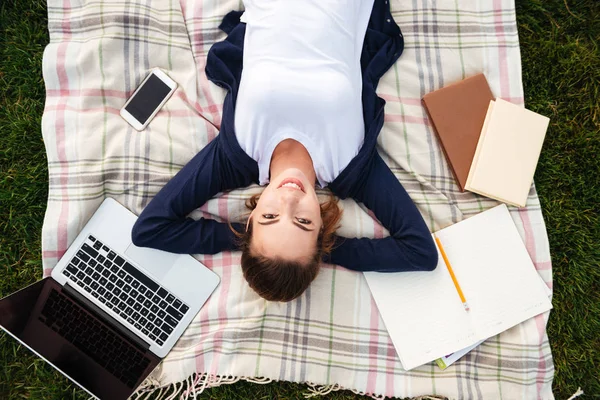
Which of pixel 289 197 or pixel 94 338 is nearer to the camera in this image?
pixel 289 197

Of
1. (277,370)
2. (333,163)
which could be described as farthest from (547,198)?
(277,370)

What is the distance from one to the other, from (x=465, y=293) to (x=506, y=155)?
561 millimetres

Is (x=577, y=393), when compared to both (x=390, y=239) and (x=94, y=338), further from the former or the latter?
(x=94, y=338)

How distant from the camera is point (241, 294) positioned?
1775 millimetres

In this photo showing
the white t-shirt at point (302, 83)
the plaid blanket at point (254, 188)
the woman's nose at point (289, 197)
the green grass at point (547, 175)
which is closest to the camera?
the woman's nose at point (289, 197)

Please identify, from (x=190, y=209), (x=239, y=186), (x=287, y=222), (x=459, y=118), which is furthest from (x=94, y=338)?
(x=459, y=118)

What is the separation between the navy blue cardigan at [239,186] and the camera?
66.4 inches

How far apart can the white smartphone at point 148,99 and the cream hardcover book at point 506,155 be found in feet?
4.10

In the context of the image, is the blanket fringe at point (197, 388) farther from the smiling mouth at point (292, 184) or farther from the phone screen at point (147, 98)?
the phone screen at point (147, 98)

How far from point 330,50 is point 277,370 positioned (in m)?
1.21

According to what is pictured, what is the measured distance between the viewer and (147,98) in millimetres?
1830

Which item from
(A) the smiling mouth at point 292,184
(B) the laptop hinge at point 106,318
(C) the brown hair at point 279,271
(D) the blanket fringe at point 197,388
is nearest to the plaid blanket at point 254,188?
(D) the blanket fringe at point 197,388

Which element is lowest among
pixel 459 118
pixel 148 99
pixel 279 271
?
pixel 279 271

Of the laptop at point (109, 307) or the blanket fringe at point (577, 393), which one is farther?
the blanket fringe at point (577, 393)
